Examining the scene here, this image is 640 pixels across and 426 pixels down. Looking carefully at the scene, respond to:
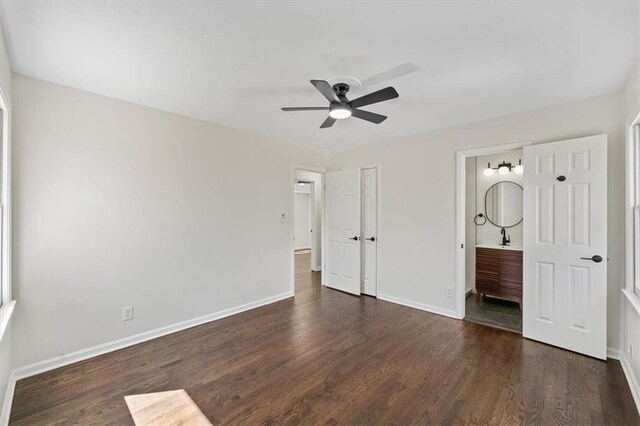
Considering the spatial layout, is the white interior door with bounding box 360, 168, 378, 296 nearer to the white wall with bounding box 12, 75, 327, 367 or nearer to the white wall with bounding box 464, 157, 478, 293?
the white wall with bounding box 464, 157, 478, 293

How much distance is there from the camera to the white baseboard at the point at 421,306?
145 inches

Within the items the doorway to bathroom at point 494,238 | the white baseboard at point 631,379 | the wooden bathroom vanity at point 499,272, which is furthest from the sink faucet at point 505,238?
the white baseboard at point 631,379

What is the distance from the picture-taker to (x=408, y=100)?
285 centimetres

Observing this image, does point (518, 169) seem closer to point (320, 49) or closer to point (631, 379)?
point (631, 379)

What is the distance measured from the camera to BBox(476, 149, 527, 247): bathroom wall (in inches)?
170

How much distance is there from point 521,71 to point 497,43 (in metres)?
0.57

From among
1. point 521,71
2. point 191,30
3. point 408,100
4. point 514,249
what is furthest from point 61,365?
point 514,249

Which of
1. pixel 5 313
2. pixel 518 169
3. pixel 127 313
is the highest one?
pixel 518 169

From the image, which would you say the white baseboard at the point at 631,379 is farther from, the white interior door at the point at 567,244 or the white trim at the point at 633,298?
the white trim at the point at 633,298

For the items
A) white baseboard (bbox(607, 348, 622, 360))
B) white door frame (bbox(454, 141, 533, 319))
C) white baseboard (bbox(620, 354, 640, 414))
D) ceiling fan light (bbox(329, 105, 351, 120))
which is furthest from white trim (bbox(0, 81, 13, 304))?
white baseboard (bbox(607, 348, 622, 360))

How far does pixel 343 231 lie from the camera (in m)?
4.91

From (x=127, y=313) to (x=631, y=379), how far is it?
4522 millimetres

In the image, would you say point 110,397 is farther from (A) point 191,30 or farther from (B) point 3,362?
(A) point 191,30

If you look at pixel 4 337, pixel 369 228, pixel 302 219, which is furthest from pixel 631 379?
pixel 302 219
